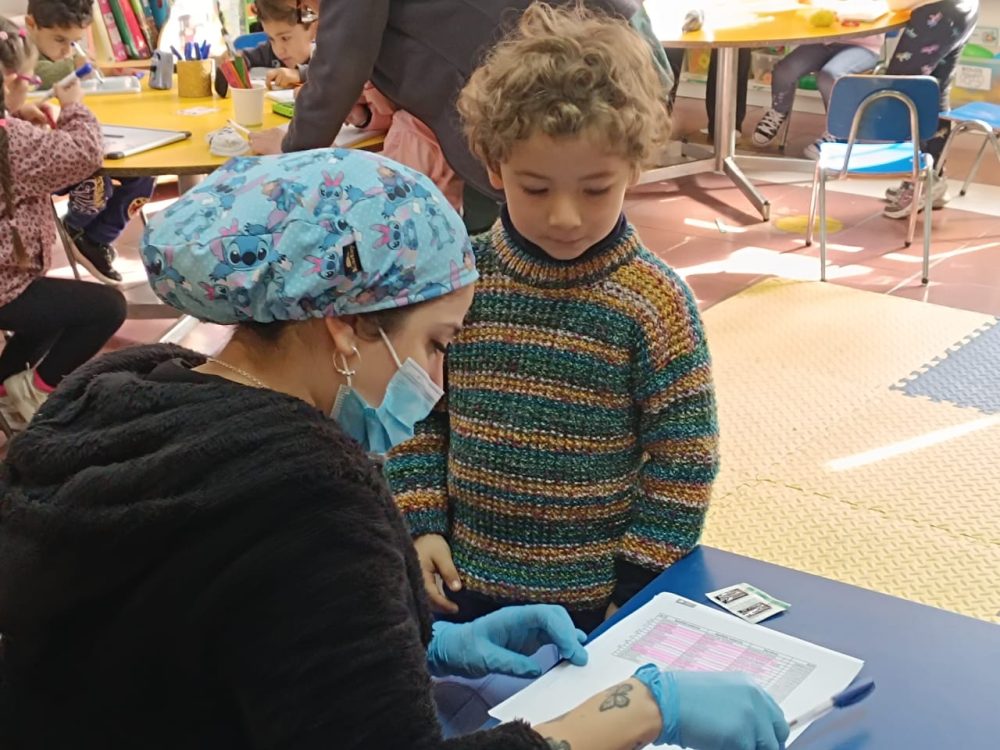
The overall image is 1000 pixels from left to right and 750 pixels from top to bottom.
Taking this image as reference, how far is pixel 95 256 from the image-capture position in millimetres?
3990

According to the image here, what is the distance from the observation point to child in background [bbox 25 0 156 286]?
356 cm

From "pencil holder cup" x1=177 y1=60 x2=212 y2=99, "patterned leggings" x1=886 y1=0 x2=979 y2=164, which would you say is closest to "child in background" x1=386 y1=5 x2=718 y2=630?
"pencil holder cup" x1=177 y1=60 x2=212 y2=99

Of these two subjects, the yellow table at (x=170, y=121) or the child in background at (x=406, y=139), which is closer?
the child in background at (x=406, y=139)

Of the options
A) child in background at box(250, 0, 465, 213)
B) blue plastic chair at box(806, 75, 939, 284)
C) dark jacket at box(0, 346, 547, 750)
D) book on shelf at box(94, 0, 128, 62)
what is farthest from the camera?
book on shelf at box(94, 0, 128, 62)

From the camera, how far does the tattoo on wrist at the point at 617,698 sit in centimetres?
96

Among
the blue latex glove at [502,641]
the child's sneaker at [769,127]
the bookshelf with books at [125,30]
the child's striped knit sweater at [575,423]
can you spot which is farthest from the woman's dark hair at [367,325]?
the child's sneaker at [769,127]

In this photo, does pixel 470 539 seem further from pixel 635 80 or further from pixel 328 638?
pixel 328 638

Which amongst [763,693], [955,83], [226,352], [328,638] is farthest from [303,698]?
[955,83]

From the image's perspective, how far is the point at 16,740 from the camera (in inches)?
34.6

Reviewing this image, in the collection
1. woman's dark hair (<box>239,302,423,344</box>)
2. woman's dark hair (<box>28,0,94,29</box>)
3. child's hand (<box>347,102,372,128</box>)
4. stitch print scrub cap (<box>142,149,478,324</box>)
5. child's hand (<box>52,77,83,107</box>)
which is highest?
stitch print scrub cap (<box>142,149,478,324</box>)

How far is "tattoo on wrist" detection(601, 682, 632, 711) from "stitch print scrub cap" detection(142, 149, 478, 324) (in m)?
0.38

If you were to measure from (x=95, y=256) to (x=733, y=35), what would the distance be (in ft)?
7.84

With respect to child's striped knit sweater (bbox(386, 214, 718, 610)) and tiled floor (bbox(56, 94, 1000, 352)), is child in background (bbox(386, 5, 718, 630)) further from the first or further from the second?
tiled floor (bbox(56, 94, 1000, 352))

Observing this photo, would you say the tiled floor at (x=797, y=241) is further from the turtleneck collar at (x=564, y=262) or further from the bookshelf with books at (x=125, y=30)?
the turtleneck collar at (x=564, y=262)
